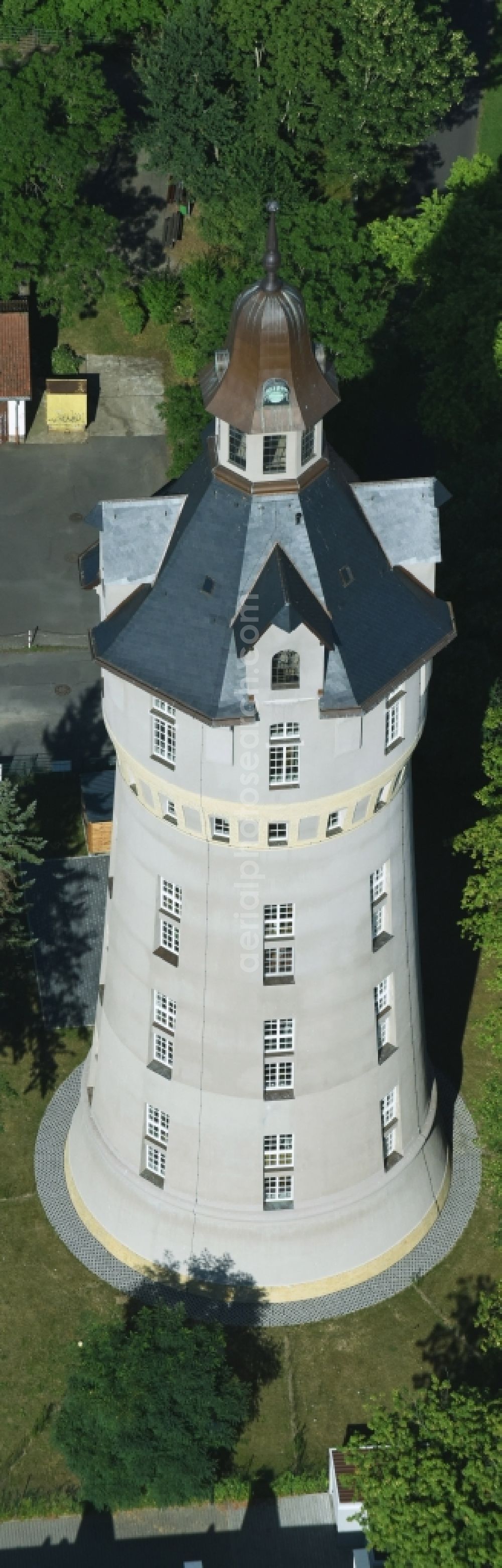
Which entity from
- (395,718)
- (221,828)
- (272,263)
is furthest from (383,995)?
(272,263)

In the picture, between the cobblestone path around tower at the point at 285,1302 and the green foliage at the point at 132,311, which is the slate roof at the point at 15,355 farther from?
the cobblestone path around tower at the point at 285,1302

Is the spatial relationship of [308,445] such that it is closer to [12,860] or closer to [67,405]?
[12,860]

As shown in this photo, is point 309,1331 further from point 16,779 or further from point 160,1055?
point 16,779

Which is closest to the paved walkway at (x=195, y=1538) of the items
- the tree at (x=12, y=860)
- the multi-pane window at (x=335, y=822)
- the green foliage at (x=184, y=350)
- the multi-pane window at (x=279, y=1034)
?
the multi-pane window at (x=279, y=1034)

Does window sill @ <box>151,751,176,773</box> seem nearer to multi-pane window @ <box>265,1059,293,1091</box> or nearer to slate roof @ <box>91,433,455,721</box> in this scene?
slate roof @ <box>91,433,455,721</box>

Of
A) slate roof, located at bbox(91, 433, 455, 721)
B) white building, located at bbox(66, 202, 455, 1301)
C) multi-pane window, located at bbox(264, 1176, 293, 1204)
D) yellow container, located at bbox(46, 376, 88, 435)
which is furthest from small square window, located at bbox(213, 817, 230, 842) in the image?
yellow container, located at bbox(46, 376, 88, 435)
